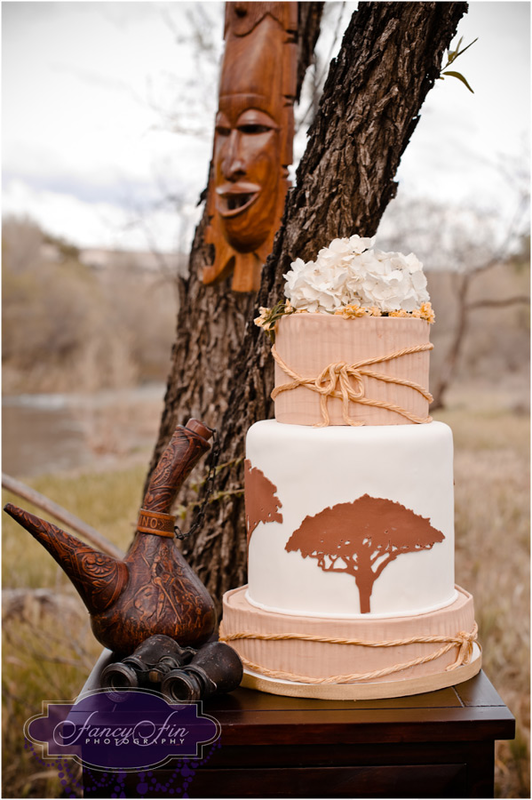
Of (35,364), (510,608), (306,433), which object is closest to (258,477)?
(306,433)

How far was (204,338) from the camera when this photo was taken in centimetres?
255

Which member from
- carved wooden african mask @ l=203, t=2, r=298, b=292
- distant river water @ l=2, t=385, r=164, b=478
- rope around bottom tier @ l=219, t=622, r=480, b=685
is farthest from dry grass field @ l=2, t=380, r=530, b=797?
rope around bottom tier @ l=219, t=622, r=480, b=685

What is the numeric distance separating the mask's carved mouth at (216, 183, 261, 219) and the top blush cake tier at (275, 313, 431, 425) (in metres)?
0.85

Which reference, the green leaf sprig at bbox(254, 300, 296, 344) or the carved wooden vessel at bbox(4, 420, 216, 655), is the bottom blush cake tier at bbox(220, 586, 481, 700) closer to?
the carved wooden vessel at bbox(4, 420, 216, 655)

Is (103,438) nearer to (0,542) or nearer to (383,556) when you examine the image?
(0,542)

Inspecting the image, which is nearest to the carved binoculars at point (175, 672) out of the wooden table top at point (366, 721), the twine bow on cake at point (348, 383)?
the wooden table top at point (366, 721)

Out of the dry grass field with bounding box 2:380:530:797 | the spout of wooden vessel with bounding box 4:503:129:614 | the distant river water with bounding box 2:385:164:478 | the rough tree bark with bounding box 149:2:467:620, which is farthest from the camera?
the distant river water with bounding box 2:385:164:478

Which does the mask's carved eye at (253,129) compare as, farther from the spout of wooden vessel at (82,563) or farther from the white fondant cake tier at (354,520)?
the spout of wooden vessel at (82,563)

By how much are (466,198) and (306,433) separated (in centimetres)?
579

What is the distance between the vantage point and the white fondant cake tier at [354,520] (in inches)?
52.7

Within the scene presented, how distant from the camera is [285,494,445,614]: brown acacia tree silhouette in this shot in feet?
4.38

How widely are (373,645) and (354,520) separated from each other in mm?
234

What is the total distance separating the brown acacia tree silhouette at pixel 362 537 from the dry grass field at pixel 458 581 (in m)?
1.67

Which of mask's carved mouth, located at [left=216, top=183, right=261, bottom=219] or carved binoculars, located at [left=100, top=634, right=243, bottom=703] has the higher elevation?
mask's carved mouth, located at [left=216, top=183, right=261, bottom=219]
